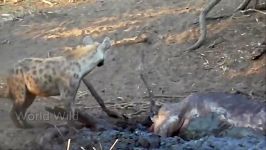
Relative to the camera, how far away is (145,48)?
1007 centimetres

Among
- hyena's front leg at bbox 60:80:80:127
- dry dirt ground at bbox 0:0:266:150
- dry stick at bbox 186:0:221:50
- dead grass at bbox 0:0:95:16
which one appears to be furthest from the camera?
dead grass at bbox 0:0:95:16

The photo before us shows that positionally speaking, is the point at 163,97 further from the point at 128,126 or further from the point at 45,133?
the point at 45,133

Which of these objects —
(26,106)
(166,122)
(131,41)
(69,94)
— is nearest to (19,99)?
(26,106)

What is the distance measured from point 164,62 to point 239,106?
3246 mm

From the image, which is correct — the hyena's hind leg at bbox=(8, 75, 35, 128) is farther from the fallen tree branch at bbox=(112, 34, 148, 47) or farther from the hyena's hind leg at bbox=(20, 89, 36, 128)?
the fallen tree branch at bbox=(112, 34, 148, 47)

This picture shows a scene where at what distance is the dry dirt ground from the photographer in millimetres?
8305

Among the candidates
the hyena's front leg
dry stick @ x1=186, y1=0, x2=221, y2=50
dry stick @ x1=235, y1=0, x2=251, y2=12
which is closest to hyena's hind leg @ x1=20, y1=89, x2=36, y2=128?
the hyena's front leg

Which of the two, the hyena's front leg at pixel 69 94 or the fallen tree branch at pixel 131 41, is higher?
the hyena's front leg at pixel 69 94

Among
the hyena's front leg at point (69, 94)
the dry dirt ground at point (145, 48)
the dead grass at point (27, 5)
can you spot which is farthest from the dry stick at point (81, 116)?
the dead grass at point (27, 5)

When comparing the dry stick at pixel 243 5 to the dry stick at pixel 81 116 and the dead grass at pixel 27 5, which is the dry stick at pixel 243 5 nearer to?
the dead grass at pixel 27 5

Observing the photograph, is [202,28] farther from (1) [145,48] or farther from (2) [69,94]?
(2) [69,94]

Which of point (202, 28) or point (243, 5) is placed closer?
point (202, 28)

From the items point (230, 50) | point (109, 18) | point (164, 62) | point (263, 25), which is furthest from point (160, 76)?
point (109, 18)

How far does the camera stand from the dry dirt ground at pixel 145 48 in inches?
327
